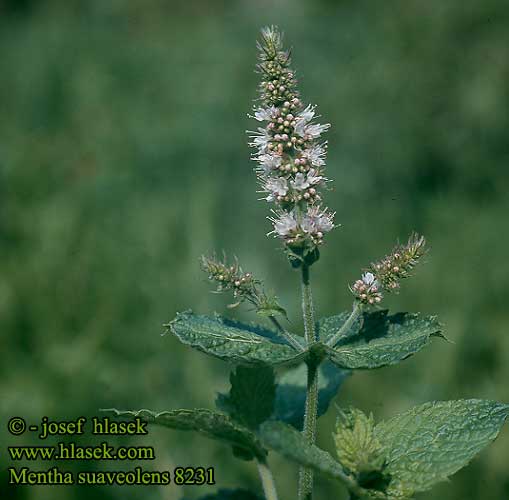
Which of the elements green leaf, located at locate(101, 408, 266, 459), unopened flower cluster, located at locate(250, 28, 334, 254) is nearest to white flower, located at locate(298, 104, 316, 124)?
unopened flower cluster, located at locate(250, 28, 334, 254)

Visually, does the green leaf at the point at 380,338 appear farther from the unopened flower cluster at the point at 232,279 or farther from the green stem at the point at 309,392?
the unopened flower cluster at the point at 232,279

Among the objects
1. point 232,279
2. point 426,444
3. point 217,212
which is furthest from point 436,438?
point 217,212

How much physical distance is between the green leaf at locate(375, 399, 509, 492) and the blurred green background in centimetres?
92

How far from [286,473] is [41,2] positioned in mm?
18314

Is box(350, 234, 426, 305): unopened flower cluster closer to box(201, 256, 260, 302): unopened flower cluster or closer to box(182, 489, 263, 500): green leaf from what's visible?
box(201, 256, 260, 302): unopened flower cluster

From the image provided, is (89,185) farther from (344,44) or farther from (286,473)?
(344,44)

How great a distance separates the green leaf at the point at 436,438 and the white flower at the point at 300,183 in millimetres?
616

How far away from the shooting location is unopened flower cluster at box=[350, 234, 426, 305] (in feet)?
6.00

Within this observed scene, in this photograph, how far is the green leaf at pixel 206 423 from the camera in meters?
1.66

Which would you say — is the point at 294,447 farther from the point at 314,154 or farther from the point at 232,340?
the point at 314,154

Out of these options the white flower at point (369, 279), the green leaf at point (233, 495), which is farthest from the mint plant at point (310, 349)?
the green leaf at point (233, 495)

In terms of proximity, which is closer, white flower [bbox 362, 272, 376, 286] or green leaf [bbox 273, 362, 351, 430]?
white flower [bbox 362, 272, 376, 286]

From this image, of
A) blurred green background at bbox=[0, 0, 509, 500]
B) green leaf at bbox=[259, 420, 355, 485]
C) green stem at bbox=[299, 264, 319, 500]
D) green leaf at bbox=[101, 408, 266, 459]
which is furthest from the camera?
blurred green background at bbox=[0, 0, 509, 500]

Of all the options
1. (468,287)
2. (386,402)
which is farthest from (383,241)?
(386,402)
